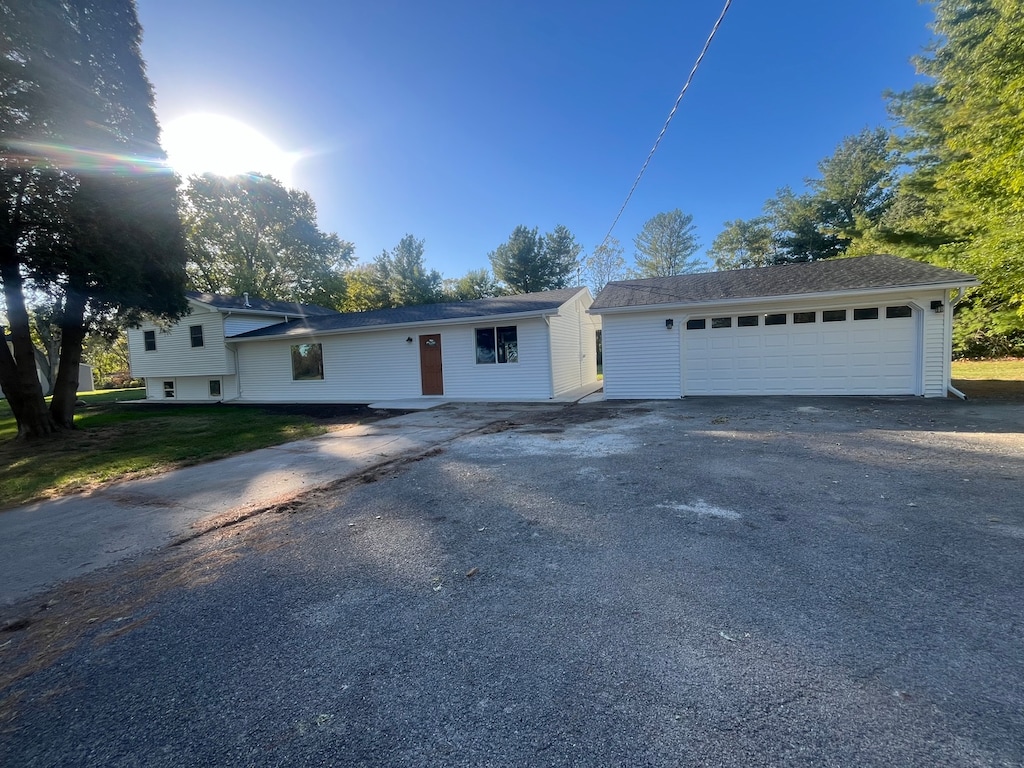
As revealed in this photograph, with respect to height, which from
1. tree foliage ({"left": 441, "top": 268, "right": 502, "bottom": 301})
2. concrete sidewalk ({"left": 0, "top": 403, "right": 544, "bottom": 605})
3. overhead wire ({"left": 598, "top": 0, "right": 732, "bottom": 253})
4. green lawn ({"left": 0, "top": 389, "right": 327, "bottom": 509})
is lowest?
concrete sidewalk ({"left": 0, "top": 403, "right": 544, "bottom": 605})

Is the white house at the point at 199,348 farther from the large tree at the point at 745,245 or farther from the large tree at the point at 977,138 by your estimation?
the large tree at the point at 745,245

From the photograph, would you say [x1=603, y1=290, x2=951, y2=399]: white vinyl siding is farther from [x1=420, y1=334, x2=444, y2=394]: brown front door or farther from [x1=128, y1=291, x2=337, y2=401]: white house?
[x1=128, y1=291, x2=337, y2=401]: white house

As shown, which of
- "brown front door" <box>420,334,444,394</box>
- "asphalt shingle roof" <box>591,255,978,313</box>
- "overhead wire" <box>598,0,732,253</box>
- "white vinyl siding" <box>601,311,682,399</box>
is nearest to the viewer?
"overhead wire" <box>598,0,732,253</box>

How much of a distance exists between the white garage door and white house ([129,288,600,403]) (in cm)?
417

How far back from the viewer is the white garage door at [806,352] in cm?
992

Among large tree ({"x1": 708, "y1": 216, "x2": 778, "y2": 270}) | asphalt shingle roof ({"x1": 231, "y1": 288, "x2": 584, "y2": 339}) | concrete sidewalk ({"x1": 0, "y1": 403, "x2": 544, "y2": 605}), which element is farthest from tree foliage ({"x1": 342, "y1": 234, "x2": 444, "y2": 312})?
concrete sidewalk ({"x1": 0, "y1": 403, "x2": 544, "y2": 605})

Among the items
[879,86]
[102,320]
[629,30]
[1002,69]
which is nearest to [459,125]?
[629,30]

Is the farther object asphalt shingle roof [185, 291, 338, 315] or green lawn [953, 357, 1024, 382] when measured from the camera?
asphalt shingle roof [185, 291, 338, 315]

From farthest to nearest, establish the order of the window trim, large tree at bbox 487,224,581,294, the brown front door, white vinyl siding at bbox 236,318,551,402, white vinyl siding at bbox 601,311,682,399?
large tree at bbox 487,224,581,294 < the window trim < the brown front door < white vinyl siding at bbox 236,318,551,402 < white vinyl siding at bbox 601,311,682,399

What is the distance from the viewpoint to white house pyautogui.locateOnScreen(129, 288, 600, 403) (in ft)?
41.6

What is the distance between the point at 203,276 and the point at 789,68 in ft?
108

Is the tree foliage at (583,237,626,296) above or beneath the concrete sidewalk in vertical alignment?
above

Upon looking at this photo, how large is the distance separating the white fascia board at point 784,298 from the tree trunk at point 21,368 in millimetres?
12280

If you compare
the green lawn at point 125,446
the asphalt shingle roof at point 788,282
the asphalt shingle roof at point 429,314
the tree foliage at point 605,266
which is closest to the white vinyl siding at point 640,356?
the asphalt shingle roof at point 788,282
